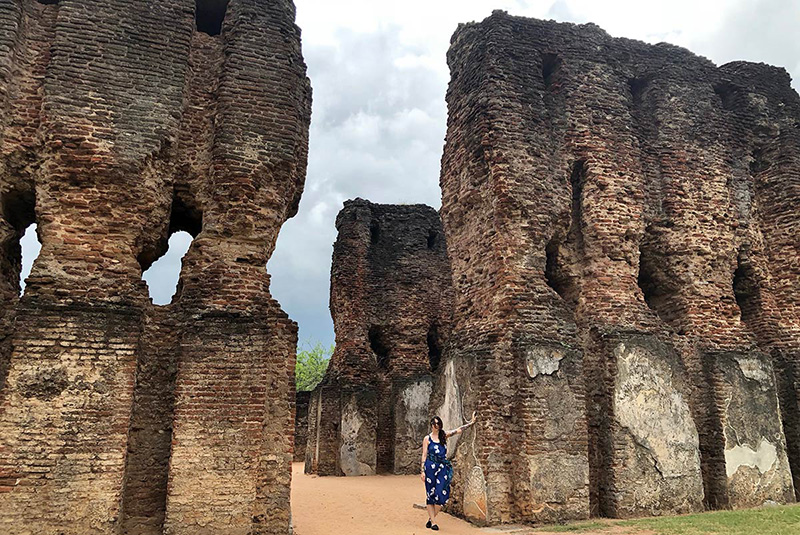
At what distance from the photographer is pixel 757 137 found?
11977mm

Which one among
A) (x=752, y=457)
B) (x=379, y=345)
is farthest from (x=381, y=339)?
(x=752, y=457)

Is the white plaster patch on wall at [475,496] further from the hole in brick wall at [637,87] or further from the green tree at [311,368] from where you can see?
the green tree at [311,368]

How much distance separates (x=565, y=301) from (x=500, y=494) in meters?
3.38

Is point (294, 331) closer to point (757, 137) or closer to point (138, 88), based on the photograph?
point (138, 88)

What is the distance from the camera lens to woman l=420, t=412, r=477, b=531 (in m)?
8.16

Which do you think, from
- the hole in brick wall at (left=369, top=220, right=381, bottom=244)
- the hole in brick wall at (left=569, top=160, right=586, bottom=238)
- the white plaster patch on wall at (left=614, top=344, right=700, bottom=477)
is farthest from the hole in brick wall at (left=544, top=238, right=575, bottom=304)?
the hole in brick wall at (left=369, top=220, right=381, bottom=244)

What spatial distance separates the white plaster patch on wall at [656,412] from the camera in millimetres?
8922

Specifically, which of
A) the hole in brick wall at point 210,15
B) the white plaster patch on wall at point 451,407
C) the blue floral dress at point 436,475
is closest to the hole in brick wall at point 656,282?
the white plaster patch on wall at point 451,407

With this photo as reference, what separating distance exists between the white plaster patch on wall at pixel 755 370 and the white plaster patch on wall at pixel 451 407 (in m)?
4.91

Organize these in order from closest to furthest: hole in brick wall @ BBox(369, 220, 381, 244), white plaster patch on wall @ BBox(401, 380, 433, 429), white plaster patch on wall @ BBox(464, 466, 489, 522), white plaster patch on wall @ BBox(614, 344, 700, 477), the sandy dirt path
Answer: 1. the sandy dirt path
2. white plaster patch on wall @ BBox(464, 466, 489, 522)
3. white plaster patch on wall @ BBox(614, 344, 700, 477)
4. white plaster patch on wall @ BBox(401, 380, 433, 429)
5. hole in brick wall @ BBox(369, 220, 381, 244)

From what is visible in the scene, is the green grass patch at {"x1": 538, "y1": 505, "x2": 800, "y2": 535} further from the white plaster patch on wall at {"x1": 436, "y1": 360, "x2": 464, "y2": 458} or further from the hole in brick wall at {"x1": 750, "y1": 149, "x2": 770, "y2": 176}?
the hole in brick wall at {"x1": 750, "y1": 149, "x2": 770, "y2": 176}

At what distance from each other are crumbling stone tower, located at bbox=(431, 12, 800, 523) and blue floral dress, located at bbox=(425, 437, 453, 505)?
604 mm

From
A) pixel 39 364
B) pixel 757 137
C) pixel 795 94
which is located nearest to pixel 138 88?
pixel 39 364

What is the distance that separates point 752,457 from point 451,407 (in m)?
5.02
